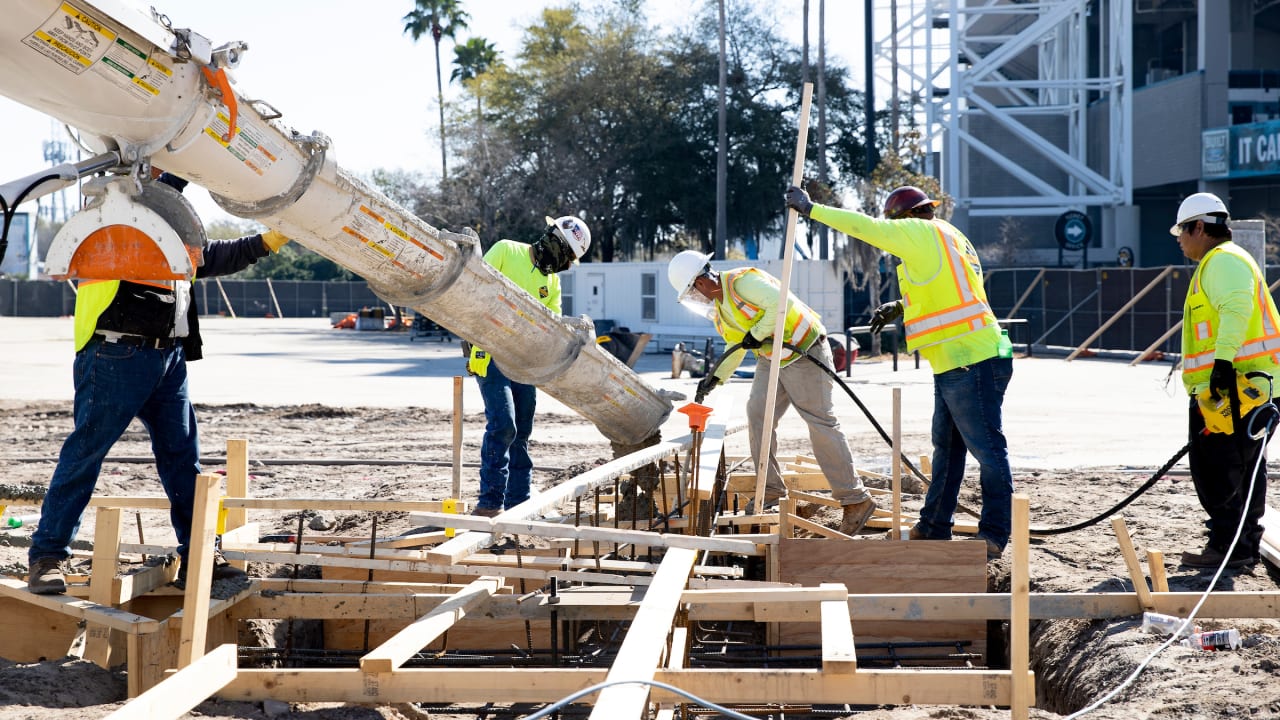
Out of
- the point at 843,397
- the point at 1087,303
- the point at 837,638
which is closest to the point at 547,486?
the point at 837,638

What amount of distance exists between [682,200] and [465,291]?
3532cm

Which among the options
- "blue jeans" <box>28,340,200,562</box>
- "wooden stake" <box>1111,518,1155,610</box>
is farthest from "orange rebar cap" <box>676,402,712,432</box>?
"blue jeans" <box>28,340,200,562</box>

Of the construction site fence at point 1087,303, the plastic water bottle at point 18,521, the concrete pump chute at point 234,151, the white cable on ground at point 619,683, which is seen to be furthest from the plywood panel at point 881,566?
the construction site fence at point 1087,303

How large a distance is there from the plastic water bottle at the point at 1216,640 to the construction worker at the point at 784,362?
251 cm

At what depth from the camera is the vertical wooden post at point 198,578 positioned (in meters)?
4.12

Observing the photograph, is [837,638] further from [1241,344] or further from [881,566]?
[1241,344]

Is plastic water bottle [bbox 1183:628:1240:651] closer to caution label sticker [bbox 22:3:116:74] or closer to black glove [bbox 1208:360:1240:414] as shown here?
black glove [bbox 1208:360:1240:414]

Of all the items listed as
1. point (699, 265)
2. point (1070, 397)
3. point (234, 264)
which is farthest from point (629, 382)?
point (1070, 397)

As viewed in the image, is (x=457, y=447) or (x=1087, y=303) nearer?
(x=457, y=447)

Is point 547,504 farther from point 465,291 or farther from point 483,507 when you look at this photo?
point 483,507

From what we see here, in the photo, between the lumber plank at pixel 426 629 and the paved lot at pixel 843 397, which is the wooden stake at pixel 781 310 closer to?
the lumber plank at pixel 426 629

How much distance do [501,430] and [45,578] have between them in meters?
3.11

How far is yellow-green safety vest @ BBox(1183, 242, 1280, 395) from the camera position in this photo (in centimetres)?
644

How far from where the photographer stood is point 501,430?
7777 millimetres
